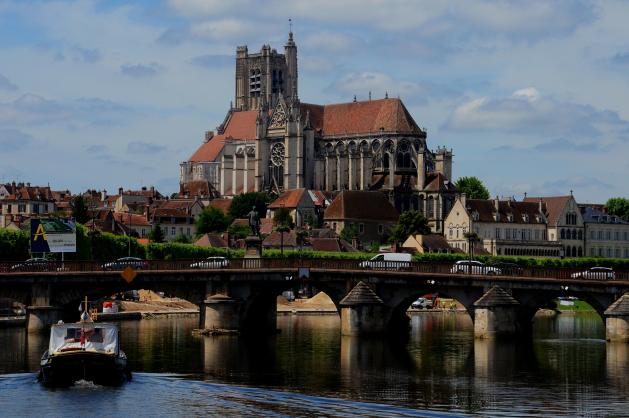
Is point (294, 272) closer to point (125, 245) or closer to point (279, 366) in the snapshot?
point (279, 366)

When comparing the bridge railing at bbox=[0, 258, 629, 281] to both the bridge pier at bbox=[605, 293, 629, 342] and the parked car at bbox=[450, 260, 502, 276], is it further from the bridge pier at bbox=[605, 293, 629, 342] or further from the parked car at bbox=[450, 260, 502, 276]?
the bridge pier at bbox=[605, 293, 629, 342]

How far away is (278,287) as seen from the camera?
105562mm

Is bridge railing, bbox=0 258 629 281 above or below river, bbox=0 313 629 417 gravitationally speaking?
A: above

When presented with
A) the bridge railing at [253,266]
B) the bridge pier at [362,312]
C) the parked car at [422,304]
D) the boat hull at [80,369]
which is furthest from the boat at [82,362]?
the parked car at [422,304]

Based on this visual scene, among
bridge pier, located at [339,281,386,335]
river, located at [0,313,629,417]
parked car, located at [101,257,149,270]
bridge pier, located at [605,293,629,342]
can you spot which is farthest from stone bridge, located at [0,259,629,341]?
bridge pier, located at [605,293,629,342]

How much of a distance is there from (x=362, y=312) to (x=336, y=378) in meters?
25.8

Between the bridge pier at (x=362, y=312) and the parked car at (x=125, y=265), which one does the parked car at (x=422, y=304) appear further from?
the parked car at (x=125, y=265)

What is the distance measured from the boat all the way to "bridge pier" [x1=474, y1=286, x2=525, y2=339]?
1269 inches

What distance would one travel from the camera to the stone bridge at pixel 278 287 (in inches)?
3888

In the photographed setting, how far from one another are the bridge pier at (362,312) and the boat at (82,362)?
31381 millimetres

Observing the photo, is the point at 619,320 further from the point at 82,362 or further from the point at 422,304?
the point at 422,304

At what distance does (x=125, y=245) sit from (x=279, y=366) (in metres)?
64.0

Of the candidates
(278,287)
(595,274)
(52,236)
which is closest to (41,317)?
(278,287)

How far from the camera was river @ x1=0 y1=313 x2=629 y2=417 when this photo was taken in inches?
2507
